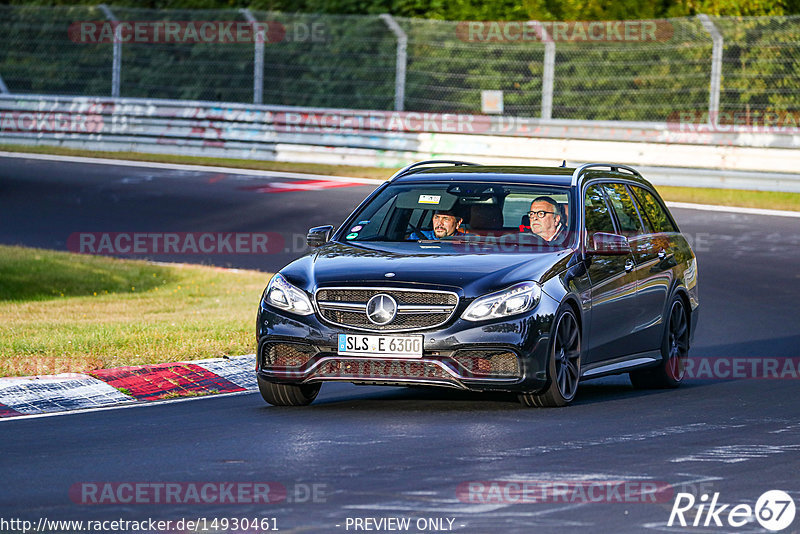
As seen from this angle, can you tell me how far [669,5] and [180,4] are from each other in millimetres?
12307

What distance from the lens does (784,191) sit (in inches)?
981

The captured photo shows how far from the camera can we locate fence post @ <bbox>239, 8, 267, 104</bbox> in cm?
3103

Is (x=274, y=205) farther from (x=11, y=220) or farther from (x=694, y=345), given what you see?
(x=694, y=345)

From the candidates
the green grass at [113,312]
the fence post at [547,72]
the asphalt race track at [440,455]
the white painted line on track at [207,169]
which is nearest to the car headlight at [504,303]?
the asphalt race track at [440,455]

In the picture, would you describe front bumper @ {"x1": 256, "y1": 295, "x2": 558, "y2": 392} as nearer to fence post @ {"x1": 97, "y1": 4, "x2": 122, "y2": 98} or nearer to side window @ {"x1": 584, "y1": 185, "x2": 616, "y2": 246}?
side window @ {"x1": 584, "y1": 185, "x2": 616, "y2": 246}

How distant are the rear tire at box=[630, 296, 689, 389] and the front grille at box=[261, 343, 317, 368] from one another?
2865mm

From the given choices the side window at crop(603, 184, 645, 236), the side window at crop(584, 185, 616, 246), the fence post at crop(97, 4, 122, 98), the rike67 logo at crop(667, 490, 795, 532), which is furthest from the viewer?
the fence post at crop(97, 4, 122, 98)

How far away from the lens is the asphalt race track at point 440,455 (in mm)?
6715

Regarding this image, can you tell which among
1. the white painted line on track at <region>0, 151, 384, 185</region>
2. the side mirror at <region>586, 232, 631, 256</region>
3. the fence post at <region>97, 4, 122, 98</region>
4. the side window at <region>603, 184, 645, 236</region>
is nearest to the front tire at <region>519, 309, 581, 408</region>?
the side mirror at <region>586, 232, 631, 256</region>

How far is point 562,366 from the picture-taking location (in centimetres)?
991

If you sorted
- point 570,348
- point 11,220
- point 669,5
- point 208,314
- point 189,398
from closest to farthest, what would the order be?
1. point 570,348
2. point 189,398
3. point 208,314
4. point 11,220
5. point 669,5

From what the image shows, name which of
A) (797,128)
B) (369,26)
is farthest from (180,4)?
(797,128)

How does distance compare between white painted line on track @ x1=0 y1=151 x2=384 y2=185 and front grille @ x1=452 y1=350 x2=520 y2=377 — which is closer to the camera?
front grille @ x1=452 y1=350 x2=520 y2=377

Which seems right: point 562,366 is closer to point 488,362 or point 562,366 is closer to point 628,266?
point 488,362
